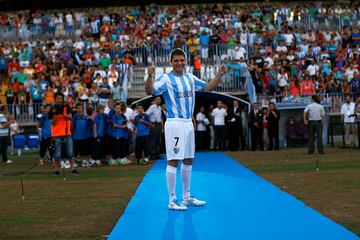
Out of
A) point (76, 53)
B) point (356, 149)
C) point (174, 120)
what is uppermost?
point (76, 53)

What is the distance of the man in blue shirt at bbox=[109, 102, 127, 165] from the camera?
64.8ft

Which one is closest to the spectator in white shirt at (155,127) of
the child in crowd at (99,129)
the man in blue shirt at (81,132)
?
the child in crowd at (99,129)

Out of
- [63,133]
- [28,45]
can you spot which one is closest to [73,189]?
[63,133]

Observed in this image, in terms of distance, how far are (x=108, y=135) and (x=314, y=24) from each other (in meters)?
19.4

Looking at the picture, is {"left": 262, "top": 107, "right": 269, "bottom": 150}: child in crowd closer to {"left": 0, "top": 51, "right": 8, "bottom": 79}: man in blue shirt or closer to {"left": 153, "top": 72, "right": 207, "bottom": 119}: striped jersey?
{"left": 0, "top": 51, "right": 8, "bottom": 79}: man in blue shirt

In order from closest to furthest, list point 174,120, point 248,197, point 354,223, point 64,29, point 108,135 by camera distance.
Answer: point 354,223, point 174,120, point 248,197, point 108,135, point 64,29

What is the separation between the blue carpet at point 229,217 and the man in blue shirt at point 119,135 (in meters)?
6.63

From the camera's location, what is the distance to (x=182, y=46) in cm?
3094

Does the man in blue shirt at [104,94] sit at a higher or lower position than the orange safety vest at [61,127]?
higher

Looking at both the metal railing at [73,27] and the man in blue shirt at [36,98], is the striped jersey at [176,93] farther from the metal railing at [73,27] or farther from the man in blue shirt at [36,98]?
the metal railing at [73,27]

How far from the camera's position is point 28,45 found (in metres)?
34.8

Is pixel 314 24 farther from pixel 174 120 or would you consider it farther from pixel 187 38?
pixel 174 120

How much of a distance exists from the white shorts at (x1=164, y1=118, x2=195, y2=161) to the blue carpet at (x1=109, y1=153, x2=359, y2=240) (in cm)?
82

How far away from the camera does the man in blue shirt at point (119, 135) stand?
1975 cm
